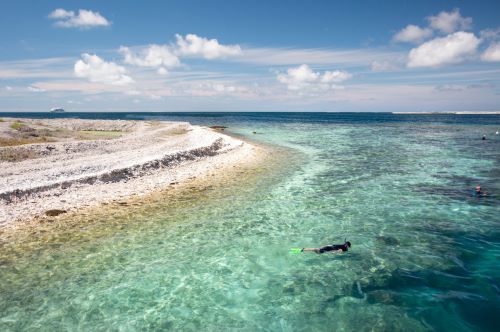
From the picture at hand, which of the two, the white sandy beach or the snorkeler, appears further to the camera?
the snorkeler

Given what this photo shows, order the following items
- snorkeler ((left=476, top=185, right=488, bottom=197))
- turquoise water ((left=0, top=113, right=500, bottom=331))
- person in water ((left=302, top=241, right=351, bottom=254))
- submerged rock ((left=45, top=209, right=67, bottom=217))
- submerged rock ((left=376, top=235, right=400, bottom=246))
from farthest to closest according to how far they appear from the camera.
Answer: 1. snorkeler ((left=476, top=185, right=488, bottom=197))
2. submerged rock ((left=45, top=209, right=67, bottom=217))
3. submerged rock ((left=376, top=235, right=400, bottom=246))
4. person in water ((left=302, top=241, right=351, bottom=254))
5. turquoise water ((left=0, top=113, right=500, bottom=331))

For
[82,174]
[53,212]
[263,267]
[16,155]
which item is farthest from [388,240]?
[16,155]

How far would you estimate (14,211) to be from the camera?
62.0 ft

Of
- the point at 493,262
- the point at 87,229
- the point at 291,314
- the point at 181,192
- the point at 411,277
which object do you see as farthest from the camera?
the point at 181,192

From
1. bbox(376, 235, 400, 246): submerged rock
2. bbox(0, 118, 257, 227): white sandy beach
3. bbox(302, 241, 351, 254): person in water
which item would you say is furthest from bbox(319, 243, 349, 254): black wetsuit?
bbox(0, 118, 257, 227): white sandy beach

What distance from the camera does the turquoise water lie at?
10.4 m

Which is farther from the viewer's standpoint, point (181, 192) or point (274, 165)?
point (274, 165)

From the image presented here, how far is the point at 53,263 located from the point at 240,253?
8.06 metres

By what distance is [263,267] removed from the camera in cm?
1357

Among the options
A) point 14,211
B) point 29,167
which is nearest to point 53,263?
point 14,211

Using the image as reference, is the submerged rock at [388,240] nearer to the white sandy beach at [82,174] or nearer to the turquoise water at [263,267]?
the turquoise water at [263,267]

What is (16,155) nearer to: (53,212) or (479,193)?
(53,212)

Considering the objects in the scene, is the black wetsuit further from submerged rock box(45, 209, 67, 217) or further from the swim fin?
submerged rock box(45, 209, 67, 217)

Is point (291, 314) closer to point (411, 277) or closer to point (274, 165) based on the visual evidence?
point (411, 277)
